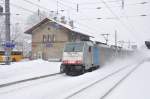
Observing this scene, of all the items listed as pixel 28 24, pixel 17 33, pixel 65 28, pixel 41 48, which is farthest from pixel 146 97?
pixel 28 24

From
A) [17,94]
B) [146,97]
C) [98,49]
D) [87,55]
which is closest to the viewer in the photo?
[146,97]

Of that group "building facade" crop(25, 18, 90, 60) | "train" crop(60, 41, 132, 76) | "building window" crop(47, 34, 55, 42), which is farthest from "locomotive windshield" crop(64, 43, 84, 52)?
"building window" crop(47, 34, 55, 42)

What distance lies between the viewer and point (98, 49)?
28625 mm

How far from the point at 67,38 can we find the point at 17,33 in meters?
44.8

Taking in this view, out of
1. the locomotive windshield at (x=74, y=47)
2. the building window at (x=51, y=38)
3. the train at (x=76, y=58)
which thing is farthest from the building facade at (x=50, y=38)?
the locomotive windshield at (x=74, y=47)

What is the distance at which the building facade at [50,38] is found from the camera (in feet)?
174

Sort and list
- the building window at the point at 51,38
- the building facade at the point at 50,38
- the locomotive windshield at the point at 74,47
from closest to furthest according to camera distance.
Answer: the locomotive windshield at the point at 74,47 < the building facade at the point at 50,38 < the building window at the point at 51,38

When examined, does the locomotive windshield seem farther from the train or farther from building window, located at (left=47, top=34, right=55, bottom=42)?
→ building window, located at (left=47, top=34, right=55, bottom=42)

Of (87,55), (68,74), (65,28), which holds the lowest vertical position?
(68,74)

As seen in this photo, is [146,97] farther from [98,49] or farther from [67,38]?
[67,38]

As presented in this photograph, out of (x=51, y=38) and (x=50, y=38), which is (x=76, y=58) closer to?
(x=51, y=38)

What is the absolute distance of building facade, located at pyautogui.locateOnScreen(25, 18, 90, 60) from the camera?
53125 millimetres

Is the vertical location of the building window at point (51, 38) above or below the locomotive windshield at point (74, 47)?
above

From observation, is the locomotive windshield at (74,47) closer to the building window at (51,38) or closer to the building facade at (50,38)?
the building facade at (50,38)
